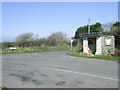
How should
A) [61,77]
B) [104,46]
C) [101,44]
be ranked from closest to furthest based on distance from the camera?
[61,77], [101,44], [104,46]

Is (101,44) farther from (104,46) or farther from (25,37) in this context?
(25,37)

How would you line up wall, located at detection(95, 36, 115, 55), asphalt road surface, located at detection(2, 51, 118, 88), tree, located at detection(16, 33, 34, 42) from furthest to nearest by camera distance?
tree, located at detection(16, 33, 34, 42) < wall, located at detection(95, 36, 115, 55) < asphalt road surface, located at detection(2, 51, 118, 88)

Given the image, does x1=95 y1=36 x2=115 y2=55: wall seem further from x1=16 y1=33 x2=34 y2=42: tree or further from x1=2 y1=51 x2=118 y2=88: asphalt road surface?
x1=16 y1=33 x2=34 y2=42: tree

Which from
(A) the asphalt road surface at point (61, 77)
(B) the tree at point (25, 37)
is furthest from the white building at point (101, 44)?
(B) the tree at point (25, 37)

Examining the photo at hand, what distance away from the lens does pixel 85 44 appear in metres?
21.9

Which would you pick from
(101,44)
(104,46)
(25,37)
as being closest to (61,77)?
(101,44)

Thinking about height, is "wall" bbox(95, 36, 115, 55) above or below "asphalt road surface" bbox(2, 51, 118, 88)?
above

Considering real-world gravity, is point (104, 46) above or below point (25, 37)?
below

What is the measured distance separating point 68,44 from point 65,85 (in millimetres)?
51480

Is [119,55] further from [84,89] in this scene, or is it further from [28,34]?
[28,34]

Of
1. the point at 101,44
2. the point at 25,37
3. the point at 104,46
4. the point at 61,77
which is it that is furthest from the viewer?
the point at 25,37

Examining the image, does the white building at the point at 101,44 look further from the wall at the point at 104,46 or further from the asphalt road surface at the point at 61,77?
the asphalt road surface at the point at 61,77

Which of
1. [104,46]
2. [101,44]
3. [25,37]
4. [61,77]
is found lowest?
[61,77]

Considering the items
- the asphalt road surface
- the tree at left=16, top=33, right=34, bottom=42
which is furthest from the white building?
the tree at left=16, top=33, right=34, bottom=42
